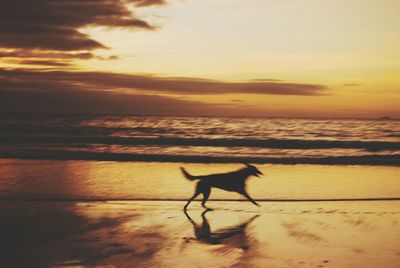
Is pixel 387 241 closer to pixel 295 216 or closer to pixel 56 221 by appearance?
pixel 295 216

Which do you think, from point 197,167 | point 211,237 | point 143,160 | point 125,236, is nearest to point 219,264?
point 211,237

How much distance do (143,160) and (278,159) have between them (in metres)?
5.47

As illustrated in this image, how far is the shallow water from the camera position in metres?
10.1

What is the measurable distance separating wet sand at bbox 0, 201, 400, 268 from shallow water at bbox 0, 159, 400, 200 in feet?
3.33

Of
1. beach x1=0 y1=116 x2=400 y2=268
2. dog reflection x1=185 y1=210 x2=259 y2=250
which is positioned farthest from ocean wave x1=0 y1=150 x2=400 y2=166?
dog reflection x1=185 y1=210 x2=259 y2=250

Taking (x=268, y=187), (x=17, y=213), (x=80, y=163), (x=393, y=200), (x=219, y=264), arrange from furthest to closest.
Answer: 1. (x=80, y=163)
2. (x=268, y=187)
3. (x=393, y=200)
4. (x=17, y=213)
5. (x=219, y=264)

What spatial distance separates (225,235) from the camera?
659 centimetres

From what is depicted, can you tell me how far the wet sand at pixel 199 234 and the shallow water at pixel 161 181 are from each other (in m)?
1.01

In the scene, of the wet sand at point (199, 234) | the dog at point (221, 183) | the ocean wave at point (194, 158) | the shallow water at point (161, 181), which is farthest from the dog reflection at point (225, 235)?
the ocean wave at point (194, 158)

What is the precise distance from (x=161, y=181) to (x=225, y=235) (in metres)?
5.53

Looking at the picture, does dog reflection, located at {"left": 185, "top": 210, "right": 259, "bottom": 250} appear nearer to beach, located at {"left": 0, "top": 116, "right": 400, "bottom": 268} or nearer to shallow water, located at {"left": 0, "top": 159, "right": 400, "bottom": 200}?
beach, located at {"left": 0, "top": 116, "right": 400, "bottom": 268}

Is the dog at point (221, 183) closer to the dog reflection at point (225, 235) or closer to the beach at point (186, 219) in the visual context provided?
the beach at point (186, 219)

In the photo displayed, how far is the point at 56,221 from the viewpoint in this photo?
7363 millimetres

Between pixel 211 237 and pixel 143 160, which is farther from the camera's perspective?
pixel 143 160
